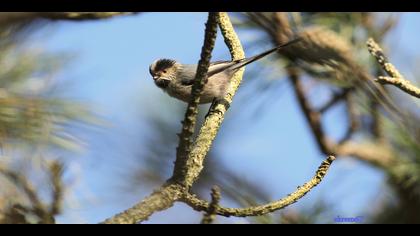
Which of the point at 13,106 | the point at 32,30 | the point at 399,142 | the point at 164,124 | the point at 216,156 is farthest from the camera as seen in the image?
the point at 164,124

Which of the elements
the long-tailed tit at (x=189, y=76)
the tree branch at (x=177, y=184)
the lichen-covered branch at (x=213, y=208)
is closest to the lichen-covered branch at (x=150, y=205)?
the tree branch at (x=177, y=184)

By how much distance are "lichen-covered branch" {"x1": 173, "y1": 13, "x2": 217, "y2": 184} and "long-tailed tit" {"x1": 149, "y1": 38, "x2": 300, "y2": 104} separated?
102 centimetres

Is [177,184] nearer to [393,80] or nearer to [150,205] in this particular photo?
[150,205]

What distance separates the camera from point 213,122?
2.19m

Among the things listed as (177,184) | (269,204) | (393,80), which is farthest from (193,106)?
(393,80)

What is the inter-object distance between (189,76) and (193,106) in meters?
1.38

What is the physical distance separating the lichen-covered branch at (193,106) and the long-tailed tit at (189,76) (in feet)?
3.34

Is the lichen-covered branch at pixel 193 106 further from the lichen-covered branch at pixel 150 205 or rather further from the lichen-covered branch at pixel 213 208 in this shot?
the lichen-covered branch at pixel 213 208

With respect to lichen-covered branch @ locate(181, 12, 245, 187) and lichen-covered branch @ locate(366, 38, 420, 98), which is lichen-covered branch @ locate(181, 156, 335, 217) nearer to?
lichen-covered branch @ locate(181, 12, 245, 187)

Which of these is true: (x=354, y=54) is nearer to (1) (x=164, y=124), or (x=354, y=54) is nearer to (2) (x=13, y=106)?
(1) (x=164, y=124)

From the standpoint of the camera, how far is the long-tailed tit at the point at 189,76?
2.60m

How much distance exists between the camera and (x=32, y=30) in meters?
2.23
